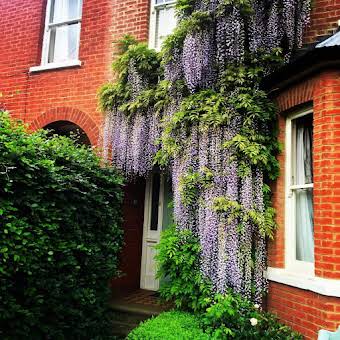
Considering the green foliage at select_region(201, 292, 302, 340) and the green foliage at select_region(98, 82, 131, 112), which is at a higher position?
the green foliage at select_region(98, 82, 131, 112)

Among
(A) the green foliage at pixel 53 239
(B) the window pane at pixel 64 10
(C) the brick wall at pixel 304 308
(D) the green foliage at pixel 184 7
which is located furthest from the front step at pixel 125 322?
(B) the window pane at pixel 64 10

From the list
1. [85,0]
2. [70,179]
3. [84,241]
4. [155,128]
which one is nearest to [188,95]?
[155,128]

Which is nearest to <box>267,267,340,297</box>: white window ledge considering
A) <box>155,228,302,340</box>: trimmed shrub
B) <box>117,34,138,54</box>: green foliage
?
<box>155,228,302,340</box>: trimmed shrub

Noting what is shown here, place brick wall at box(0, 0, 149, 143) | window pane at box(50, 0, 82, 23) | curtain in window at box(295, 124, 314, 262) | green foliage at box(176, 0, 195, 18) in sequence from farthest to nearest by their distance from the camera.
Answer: window pane at box(50, 0, 82, 23), brick wall at box(0, 0, 149, 143), green foliage at box(176, 0, 195, 18), curtain in window at box(295, 124, 314, 262)

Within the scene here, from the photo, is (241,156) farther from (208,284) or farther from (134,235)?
(134,235)

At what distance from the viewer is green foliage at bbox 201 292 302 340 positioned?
434 cm

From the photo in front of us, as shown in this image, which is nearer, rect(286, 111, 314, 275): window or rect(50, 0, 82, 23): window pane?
rect(286, 111, 314, 275): window

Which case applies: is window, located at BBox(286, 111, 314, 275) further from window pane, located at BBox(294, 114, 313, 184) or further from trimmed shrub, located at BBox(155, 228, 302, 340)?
trimmed shrub, located at BBox(155, 228, 302, 340)

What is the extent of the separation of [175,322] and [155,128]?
9.60 ft

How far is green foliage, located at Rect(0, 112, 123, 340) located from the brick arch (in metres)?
1.67

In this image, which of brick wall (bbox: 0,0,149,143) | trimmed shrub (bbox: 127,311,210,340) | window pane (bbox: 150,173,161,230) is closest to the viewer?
trimmed shrub (bbox: 127,311,210,340)

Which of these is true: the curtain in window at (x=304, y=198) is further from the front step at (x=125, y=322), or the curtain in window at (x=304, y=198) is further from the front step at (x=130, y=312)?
Result: the front step at (x=125, y=322)

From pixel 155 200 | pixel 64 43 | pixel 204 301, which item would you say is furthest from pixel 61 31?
pixel 204 301

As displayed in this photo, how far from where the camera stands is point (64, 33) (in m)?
8.17
